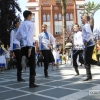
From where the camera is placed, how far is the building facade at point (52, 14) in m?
69.6

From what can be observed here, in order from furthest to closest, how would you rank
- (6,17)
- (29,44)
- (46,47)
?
(6,17) < (46,47) < (29,44)

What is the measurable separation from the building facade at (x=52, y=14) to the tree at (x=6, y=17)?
41.3 m

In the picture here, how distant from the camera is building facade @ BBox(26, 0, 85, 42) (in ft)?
228

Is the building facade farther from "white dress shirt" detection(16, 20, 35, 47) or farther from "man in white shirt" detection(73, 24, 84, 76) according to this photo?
"white dress shirt" detection(16, 20, 35, 47)

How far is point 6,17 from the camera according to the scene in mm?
26453

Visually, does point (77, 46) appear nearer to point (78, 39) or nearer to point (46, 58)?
point (78, 39)

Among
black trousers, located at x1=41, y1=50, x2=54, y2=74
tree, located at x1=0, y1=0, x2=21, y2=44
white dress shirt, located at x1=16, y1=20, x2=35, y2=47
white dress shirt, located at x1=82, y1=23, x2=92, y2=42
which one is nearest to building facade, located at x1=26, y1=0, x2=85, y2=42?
tree, located at x1=0, y1=0, x2=21, y2=44

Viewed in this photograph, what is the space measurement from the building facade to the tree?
4128 centimetres

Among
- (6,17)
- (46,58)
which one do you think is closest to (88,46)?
(46,58)

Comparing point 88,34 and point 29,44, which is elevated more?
point 88,34

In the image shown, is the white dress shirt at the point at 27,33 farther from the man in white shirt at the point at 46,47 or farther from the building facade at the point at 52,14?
the building facade at the point at 52,14

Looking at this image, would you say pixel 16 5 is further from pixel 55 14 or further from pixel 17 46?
pixel 55 14

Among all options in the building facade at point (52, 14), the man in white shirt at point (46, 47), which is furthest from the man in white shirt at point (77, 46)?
Result: the building facade at point (52, 14)

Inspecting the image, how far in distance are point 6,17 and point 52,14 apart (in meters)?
45.6
